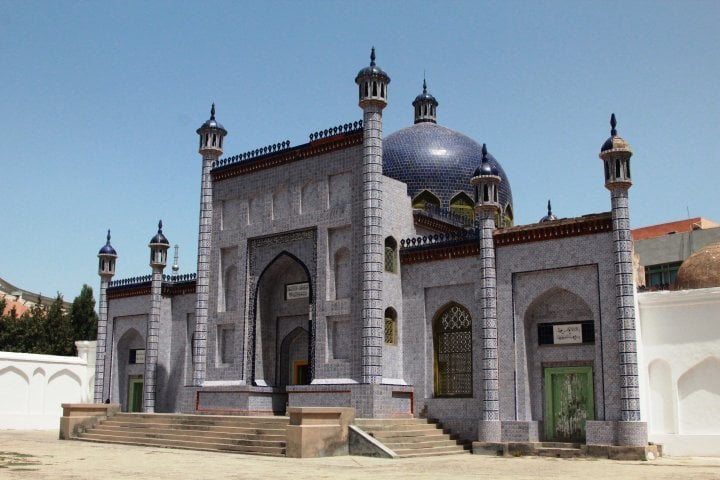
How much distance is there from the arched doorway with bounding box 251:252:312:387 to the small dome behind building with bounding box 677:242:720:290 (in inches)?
442

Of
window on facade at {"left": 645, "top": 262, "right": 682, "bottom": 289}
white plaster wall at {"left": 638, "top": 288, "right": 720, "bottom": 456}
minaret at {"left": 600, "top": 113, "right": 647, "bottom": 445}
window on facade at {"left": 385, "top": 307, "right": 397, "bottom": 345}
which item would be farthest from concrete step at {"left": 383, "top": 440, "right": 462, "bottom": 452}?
window on facade at {"left": 645, "top": 262, "right": 682, "bottom": 289}

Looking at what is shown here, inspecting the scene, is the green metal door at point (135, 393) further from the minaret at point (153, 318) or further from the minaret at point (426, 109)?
the minaret at point (426, 109)

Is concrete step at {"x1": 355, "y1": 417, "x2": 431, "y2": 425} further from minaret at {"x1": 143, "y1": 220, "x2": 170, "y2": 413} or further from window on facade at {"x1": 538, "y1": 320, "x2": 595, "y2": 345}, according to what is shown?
minaret at {"x1": 143, "y1": 220, "x2": 170, "y2": 413}

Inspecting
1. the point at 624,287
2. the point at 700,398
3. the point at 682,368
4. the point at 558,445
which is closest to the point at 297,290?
the point at 558,445

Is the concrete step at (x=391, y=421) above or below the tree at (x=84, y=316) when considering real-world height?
below

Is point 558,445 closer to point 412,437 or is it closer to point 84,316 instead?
point 412,437

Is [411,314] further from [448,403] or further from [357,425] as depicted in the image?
[357,425]

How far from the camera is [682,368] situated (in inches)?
774

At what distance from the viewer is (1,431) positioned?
28.0 meters

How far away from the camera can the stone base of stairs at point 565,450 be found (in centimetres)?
1845

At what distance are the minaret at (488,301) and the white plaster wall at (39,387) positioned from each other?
18889 mm

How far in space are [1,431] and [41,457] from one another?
12472 millimetres

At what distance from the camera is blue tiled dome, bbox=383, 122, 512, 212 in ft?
98.1

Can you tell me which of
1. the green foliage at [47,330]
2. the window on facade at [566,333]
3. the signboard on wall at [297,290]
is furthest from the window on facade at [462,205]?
the green foliage at [47,330]
